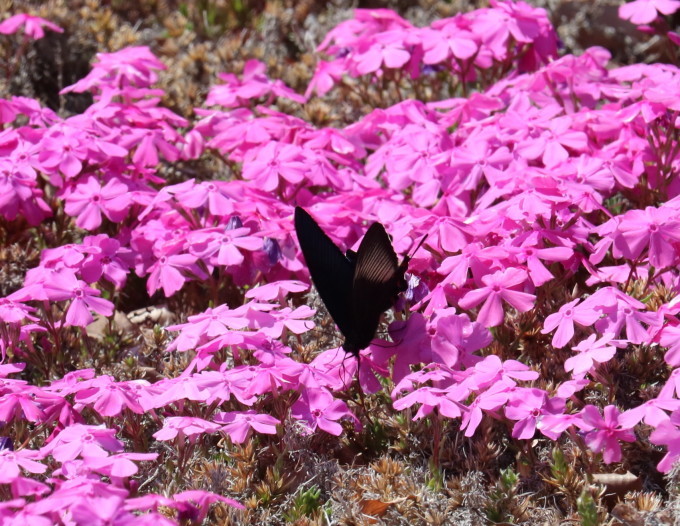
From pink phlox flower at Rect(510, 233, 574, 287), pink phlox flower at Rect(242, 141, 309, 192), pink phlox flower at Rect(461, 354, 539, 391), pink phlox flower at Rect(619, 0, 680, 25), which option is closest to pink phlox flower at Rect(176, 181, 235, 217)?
pink phlox flower at Rect(242, 141, 309, 192)

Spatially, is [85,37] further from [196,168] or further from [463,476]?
[463,476]

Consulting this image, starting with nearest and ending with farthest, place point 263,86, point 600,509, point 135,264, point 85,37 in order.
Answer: point 600,509
point 135,264
point 263,86
point 85,37

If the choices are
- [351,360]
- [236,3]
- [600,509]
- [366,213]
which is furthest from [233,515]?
[236,3]

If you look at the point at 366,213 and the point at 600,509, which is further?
the point at 366,213

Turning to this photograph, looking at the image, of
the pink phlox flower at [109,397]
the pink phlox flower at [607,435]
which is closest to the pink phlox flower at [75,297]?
the pink phlox flower at [109,397]

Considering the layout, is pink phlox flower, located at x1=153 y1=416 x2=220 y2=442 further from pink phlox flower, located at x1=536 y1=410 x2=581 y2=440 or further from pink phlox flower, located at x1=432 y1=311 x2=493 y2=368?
pink phlox flower, located at x1=536 y1=410 x2=581 y2=440

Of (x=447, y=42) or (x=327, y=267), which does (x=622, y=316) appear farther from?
(x=447, y=42)

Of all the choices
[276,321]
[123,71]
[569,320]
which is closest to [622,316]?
[569,320]
